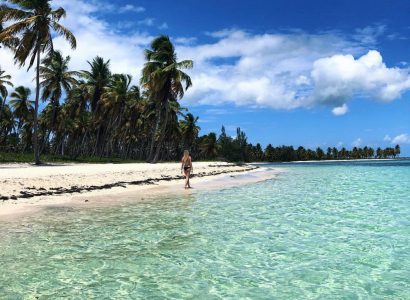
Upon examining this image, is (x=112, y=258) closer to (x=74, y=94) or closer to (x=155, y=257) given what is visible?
(x=155, y=257)

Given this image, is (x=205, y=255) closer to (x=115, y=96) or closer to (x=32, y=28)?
(x=32, y=28)

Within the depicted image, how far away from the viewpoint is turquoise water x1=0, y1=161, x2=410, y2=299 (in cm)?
562

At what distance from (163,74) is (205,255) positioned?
37971mm

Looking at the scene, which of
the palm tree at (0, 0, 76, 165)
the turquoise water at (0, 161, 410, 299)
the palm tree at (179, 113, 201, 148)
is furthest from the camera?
the palm tree at (179, 113, 201, 148)

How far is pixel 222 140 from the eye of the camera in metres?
101

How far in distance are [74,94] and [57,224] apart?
48.2 metres

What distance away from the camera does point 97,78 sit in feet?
172

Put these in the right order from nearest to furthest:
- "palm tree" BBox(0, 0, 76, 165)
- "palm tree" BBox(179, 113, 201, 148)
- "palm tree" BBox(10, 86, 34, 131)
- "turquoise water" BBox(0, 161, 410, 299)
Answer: "turquoise water" BBox(0, 161, 410, 299)
"palm tree" BBox(0, 0, 76, 165)
"palm tree" BBox(10, 86, 34, 131)
"palm tree" BBox(179, 113, 201, 148)

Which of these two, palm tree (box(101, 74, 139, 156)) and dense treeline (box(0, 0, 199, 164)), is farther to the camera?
palm tree (box(101, 74, 139, 156))

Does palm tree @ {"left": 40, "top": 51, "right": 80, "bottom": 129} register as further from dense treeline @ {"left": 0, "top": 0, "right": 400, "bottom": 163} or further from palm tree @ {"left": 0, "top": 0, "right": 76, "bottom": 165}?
palm tree @ {"left": 0, "top": 0, "right": 76, "bottom": 165}

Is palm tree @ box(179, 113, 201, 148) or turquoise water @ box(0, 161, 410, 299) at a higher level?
palm tree @ box(179, 113, 201, 148)

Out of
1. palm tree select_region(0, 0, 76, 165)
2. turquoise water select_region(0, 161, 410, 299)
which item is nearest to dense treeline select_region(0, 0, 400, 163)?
palm tree select_region(0, 0, 76, 165)

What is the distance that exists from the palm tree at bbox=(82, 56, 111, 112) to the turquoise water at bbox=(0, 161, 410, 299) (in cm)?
4198

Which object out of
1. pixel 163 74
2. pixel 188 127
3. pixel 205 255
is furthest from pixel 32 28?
pixel 188 127
